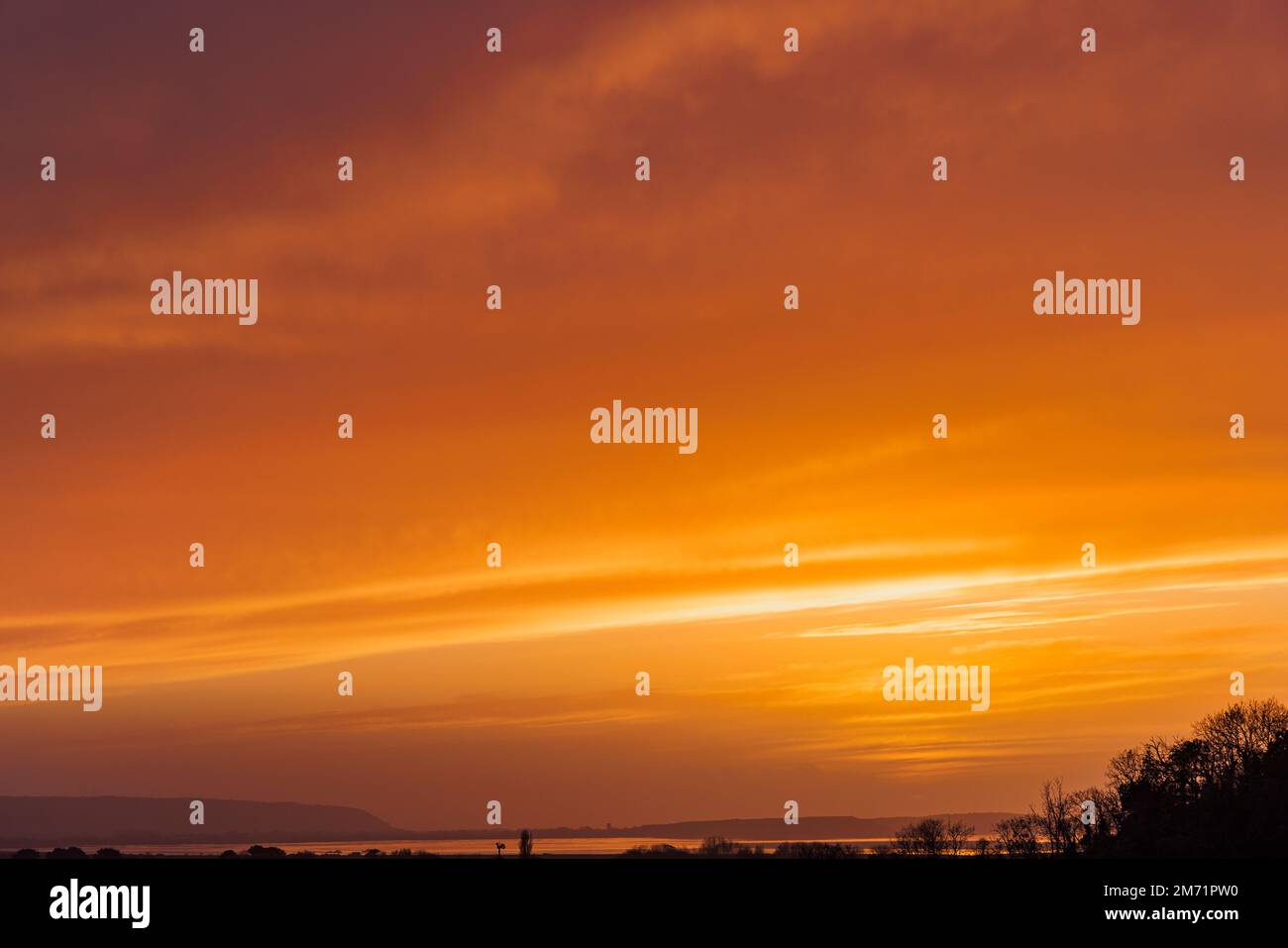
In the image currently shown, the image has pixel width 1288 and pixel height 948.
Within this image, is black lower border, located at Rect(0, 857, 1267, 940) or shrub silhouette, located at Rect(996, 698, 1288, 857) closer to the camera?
black lower border, located at Rect(0, 857, 1267, 940)
